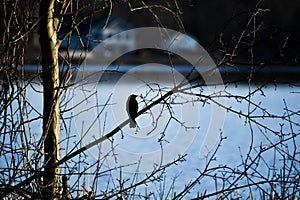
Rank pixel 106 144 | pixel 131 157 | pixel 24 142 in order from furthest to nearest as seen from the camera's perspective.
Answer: pixel 131 157 → pixel 106 144 → pixel 24 142

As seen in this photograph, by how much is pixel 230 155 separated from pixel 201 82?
2.29m

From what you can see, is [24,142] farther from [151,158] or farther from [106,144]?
[151,158]

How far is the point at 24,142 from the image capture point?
7.84ft

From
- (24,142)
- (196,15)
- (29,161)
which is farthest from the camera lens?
(196,15)

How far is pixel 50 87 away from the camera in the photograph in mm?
2299

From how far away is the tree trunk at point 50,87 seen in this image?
7.36 ft

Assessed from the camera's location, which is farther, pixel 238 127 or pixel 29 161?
pixel 238 127

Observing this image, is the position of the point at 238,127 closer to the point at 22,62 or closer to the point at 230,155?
the point at 230,155

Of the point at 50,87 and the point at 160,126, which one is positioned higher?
the point at 160,126

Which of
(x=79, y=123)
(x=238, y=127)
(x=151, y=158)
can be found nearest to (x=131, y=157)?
(x=151, y=158)

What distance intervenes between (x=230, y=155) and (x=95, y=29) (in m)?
2.12

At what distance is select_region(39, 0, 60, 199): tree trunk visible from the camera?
7.36 ft

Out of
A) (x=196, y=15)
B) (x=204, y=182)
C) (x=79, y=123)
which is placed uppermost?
(x=196, y=15)

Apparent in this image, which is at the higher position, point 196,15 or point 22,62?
point 196,15
